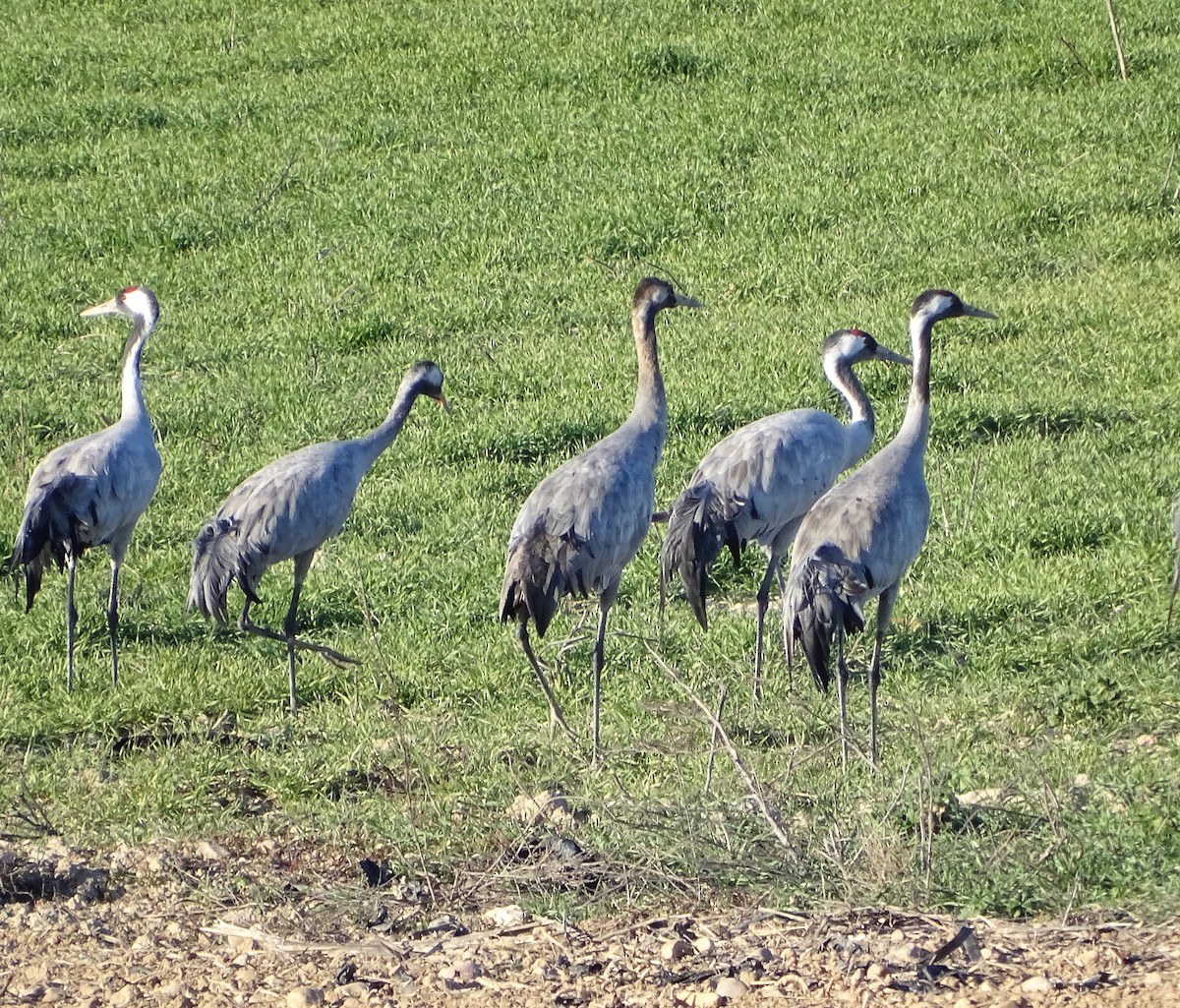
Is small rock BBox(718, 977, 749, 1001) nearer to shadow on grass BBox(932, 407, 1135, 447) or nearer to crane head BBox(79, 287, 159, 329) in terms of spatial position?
shadow on grass BBox(932, 407, 1135, 447)

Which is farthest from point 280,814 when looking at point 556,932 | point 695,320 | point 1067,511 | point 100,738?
point 695,320

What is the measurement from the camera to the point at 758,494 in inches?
285

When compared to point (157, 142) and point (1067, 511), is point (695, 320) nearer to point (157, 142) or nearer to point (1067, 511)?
point (1067, 511)

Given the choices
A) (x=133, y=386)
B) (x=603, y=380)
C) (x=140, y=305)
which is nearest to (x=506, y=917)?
(x=133, y=386)

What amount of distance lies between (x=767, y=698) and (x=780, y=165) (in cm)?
727

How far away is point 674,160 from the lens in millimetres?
13242

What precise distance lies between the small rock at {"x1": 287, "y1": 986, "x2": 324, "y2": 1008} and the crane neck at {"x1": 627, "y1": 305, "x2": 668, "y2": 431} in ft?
11.9

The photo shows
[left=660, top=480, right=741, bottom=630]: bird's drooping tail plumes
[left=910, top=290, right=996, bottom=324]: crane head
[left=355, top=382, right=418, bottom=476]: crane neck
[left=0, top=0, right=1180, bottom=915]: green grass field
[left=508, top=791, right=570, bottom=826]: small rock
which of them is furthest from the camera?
[left=355, top=382, right=418, bottom=476]: crane neck

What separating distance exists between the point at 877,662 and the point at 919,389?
124 centimetres

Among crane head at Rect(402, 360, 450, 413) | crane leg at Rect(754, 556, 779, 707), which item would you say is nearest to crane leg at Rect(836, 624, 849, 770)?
crane leg at Rect(754, 556, 779, 707)

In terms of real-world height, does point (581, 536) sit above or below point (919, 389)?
below

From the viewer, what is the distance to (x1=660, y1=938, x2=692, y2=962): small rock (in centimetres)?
427

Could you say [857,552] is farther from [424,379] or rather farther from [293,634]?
[424,379]

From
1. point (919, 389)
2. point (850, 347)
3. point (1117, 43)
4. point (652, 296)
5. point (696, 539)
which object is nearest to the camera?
point (919, 389)
